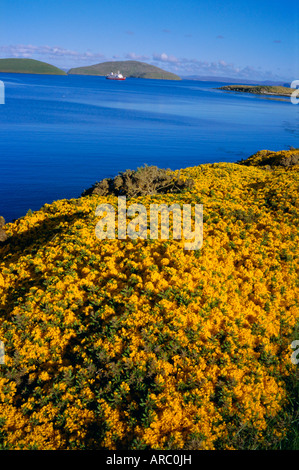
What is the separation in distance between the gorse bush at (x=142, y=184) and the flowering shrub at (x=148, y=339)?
459cm

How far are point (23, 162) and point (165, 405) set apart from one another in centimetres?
3480

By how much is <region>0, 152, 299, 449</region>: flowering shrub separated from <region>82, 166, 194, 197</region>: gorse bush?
4.59 metres

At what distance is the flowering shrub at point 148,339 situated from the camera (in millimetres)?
6250

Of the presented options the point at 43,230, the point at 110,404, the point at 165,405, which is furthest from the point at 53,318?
the point at 43,230

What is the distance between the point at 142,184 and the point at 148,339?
10.1 meters

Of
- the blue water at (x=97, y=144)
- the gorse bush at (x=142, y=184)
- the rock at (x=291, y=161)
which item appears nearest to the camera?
the gorse bush at (x=142, y=184)

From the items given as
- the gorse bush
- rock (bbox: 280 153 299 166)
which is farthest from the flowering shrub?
rock (bbox: 280 153 299 166)

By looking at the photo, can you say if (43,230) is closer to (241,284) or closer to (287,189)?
(241,284)

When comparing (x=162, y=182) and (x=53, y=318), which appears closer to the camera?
(x=53, y=318)

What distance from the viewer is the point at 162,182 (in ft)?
55.5

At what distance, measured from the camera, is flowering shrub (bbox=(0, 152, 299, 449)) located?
20.5ft

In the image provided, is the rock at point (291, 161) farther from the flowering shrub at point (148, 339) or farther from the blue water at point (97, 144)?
the blue water at point (97, 144)

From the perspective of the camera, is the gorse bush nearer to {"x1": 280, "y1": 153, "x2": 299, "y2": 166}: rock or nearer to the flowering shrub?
the flowering shrub

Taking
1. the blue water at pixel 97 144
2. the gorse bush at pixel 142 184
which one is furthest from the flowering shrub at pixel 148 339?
the blue water at pixel 97 144
